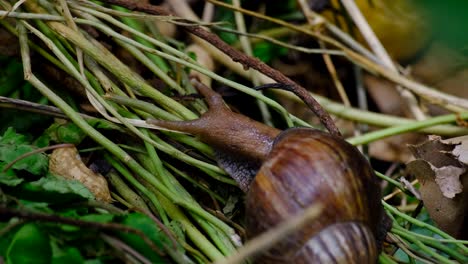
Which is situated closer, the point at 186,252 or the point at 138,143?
the point at 186,252

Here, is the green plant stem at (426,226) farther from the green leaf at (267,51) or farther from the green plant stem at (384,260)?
the green leaf at (267,51)

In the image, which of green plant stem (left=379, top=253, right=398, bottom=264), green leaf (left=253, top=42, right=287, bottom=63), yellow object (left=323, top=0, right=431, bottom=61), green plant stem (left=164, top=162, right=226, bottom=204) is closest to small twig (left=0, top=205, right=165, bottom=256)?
green plant stem (left=164, top=162, right=226, bottom=204)

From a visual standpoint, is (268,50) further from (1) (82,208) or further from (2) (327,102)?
(1) (82,208)

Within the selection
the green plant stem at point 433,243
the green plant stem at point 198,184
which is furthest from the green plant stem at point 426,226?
the green plant stem at point 198,184

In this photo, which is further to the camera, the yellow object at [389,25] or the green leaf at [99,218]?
the yellow object at [389,25]

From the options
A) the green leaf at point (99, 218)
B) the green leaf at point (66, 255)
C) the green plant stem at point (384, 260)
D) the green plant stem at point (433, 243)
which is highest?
the green leaf at point (99, 218)

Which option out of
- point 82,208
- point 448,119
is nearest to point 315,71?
point 448,119
